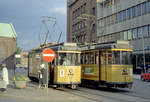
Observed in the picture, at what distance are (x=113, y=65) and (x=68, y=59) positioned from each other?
3224 millimetres

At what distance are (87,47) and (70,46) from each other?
92.4 inches

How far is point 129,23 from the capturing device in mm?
44406

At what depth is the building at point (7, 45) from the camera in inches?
3519

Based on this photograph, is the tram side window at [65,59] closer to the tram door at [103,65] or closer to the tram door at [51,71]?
the tram door at [51,71]

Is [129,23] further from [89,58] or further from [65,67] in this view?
[65,67]

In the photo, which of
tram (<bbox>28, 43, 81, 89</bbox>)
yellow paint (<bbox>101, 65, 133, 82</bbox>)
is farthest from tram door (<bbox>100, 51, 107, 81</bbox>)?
tram (<bbox>28, 43, 81, 89</bbox>)

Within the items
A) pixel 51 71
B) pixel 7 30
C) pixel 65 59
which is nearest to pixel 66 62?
pixel 65 59

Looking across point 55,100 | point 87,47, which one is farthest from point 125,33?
point 55,100

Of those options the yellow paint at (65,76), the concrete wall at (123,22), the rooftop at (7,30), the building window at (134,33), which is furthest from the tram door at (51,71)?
the rooftop at (7,30)

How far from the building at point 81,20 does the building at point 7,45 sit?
93.5 ft

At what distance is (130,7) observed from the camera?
1743 inches

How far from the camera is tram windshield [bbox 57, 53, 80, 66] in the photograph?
17.3 meters

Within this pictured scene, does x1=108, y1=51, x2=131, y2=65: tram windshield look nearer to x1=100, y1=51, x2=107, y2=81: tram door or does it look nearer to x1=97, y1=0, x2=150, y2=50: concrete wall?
x1=100, y1=51, x2=107, y2=81: tram door

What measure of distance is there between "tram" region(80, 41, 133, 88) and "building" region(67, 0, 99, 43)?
32.7 meters
